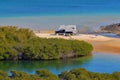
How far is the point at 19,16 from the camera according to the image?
6166 cm

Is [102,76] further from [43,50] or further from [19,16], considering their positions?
[19,16]

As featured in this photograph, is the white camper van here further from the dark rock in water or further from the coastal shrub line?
the coastal shrub line

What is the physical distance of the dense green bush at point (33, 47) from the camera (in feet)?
110

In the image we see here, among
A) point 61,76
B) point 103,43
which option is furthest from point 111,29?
point 61,76

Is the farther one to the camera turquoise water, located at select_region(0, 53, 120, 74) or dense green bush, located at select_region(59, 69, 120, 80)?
turquoise water, located at select_region(0, 53, 120, 74)

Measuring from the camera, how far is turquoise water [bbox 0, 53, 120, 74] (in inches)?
1203

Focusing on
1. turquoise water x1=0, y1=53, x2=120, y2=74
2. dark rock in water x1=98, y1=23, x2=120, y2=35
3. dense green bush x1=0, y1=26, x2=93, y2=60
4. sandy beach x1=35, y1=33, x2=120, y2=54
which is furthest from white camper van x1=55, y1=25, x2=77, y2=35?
turquoise water x1=0, y1=53, x2=120, y2=74

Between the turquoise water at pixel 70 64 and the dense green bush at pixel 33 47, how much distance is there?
0.69 metres

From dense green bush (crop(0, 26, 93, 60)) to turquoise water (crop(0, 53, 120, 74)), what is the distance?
0.69 meters

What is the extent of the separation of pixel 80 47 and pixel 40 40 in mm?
3057

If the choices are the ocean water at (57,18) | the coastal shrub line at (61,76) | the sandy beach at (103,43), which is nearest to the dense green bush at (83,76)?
the coastal shrub line at (61,76)

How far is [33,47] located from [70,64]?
3313mm

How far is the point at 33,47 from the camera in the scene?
112 feet

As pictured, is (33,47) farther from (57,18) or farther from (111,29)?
(57,18)
